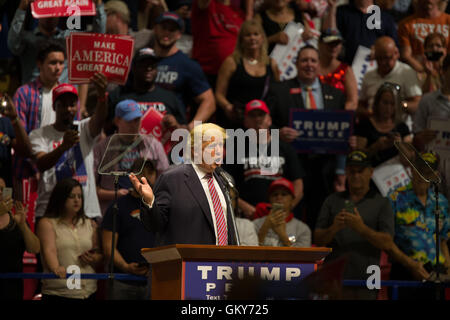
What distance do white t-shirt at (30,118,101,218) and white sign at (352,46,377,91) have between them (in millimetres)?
3256

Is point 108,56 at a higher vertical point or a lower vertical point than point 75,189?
higher

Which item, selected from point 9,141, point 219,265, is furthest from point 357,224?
point 9,141

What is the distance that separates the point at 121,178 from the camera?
7375 mm

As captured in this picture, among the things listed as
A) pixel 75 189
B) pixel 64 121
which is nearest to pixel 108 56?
pixel 64 121

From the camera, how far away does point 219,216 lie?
524cm

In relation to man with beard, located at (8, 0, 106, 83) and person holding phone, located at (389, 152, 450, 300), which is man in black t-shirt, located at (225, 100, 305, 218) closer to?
person holding phone, located at (389, 152, 450, 300)

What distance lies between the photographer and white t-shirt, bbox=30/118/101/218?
7309 mm

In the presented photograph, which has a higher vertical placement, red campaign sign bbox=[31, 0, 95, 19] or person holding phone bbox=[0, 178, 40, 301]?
red campaign sign bbox=[31, 0, 95, 19]

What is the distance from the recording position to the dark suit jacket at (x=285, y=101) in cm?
843

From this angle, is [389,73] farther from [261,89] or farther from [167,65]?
[167,65]

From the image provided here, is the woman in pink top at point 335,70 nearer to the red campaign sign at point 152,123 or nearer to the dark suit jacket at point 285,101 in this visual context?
the dark suit jacket at point 285,101

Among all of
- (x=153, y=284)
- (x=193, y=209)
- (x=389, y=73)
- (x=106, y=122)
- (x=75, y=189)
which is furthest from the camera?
(x=389, y=73)

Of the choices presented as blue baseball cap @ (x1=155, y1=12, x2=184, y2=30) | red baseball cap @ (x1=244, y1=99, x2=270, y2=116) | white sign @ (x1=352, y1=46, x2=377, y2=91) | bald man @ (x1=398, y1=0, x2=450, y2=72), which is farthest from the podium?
bald man @ (x1=398, y1=0, x2=450, y2=72)

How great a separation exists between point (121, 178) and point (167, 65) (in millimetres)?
1544
